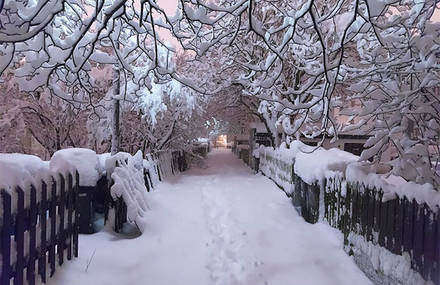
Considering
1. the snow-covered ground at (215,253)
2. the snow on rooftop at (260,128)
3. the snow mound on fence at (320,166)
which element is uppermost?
the snow on rooftop at (260,128)

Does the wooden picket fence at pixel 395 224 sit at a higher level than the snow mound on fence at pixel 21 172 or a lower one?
lower

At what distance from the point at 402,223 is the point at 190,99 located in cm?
1285

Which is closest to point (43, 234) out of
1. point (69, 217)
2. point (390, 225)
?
point (69, 217)

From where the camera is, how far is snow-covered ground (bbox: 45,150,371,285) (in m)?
4.62

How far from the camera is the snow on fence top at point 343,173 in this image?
12.2 feet

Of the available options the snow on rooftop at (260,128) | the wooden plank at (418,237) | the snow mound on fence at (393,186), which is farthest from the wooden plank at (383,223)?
the snow on rooftop at (260,128)

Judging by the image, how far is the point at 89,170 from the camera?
243 inches

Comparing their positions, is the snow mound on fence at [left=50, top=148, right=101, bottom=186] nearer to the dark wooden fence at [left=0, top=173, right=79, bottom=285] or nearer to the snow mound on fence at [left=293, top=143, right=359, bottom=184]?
the dark wooden fence at [left=0, top=173, right=79, bottom=285]

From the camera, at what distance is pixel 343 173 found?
6.22 meters

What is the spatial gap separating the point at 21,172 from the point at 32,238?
0.62 m

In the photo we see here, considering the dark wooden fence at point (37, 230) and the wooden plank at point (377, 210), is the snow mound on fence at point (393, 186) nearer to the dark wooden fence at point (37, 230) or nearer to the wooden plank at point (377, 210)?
the wooden plank at point (377, 210)

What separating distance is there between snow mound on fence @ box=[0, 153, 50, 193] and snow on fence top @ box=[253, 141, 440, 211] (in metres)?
2.85

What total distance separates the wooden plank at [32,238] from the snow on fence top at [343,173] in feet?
9.46

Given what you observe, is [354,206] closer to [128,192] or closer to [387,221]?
[387,221]
